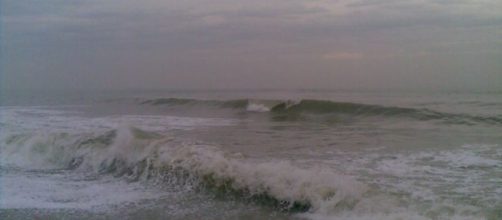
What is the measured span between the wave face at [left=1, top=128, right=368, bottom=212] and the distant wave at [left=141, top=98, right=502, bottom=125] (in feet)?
28.5

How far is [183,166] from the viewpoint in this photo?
7.42 metres

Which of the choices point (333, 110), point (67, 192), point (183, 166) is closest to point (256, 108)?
point (333, 110)

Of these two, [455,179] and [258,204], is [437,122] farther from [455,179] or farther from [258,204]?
[258,204]

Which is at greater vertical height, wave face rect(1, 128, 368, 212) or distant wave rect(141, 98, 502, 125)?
distant wave rect(141, 98, 502, 125)

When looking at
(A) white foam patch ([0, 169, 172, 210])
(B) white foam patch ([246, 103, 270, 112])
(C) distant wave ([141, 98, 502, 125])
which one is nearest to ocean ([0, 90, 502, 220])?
(A) white foam patch ([0, 169, 172, 210])

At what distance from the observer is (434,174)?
6730 mm

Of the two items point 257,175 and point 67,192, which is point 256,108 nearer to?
point 257,175

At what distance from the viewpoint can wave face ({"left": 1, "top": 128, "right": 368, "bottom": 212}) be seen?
5754 millimetres

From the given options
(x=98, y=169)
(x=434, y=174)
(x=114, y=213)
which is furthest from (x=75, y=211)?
(x=434, y=174)

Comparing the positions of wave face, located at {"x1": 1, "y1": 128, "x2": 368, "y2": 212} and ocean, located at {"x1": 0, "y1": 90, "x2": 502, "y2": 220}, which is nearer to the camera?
ocean, located at {"x1": 0, "y1": 90, "x2": 502, "y2": 220}

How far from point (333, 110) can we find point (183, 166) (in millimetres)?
12984

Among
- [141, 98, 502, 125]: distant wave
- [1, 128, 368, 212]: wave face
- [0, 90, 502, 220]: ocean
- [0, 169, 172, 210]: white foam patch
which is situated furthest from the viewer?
[141, 98, 502, 125]: distant wave

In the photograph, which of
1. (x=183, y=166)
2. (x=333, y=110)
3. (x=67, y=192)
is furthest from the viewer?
(x=333, y=110)

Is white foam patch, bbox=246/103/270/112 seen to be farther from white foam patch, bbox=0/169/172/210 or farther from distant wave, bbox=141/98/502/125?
white foam patch, bbox=0/169/172/210
